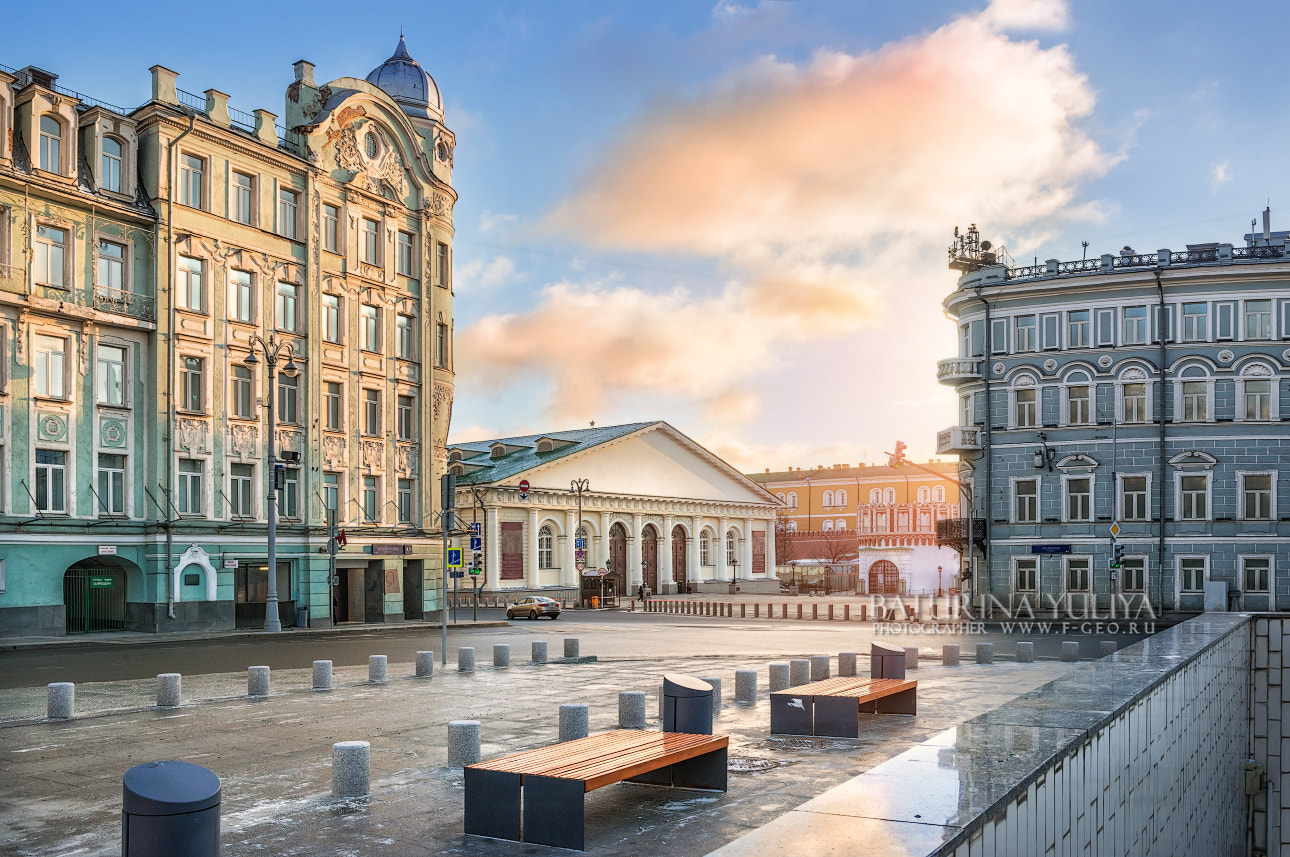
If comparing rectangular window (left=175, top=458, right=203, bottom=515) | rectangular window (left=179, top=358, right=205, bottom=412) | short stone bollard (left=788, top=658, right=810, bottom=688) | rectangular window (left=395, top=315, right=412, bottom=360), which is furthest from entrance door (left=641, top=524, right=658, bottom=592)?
short stone bollard (left=788, top=658, right=810, bottom=688)

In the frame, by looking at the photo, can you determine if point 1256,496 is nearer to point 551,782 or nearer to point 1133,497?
point 1133,497

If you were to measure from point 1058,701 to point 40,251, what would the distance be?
34.4 meters

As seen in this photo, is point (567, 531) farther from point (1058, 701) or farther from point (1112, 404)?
point (1058, 701)

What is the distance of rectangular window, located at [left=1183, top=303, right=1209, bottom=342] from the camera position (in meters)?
46.3

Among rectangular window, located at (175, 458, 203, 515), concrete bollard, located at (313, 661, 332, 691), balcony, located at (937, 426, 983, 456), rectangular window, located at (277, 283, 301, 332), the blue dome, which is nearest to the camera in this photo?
concrete bollard, located at (313, 661, 332, 691)

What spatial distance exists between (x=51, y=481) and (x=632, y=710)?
90.1 feet

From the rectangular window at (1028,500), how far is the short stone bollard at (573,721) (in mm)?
40402

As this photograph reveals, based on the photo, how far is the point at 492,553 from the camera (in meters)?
70.4

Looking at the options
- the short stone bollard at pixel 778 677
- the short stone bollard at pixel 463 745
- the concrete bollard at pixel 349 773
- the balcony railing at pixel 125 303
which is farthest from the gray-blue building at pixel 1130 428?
the concrete bollard at pixel 349 773

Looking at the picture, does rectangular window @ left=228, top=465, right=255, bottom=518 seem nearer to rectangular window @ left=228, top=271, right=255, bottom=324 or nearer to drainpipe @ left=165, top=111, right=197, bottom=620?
drainpipe @ left=165, top=111, right=197, bottom=620

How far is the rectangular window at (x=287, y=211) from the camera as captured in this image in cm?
4203

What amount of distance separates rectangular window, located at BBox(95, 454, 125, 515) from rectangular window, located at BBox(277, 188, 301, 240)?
1046 centimetres

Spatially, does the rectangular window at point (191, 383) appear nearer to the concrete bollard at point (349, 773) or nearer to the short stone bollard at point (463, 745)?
the short stone bollard at point (463, 745)

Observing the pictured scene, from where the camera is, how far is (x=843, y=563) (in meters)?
102
